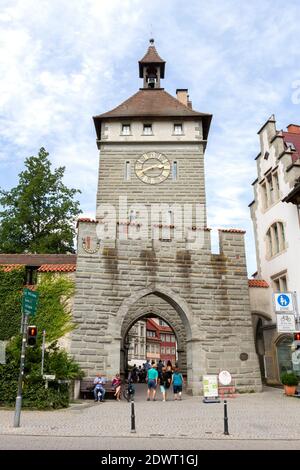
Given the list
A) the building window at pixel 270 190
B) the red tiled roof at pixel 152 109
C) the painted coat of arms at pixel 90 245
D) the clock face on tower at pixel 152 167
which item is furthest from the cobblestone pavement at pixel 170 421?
the red tiled roof at pixel 152 109

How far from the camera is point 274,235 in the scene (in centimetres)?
2252

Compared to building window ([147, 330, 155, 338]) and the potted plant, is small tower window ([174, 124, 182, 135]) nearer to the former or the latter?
the potted plant

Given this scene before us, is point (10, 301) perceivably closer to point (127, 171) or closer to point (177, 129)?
point (127, 171)

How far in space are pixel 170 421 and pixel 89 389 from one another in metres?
6.27

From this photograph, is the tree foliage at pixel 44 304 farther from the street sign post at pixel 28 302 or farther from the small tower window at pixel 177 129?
the small tower window at pixel 177 129

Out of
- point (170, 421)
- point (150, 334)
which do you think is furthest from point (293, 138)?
point (150, 334)

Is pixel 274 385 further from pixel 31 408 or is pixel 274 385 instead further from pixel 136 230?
pixel 31 408

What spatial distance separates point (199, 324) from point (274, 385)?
6.36 metres

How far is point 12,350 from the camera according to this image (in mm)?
13930

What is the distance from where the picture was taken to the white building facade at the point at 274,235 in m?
20.5

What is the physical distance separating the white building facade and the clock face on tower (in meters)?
5.38

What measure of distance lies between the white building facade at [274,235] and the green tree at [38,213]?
43.9ft

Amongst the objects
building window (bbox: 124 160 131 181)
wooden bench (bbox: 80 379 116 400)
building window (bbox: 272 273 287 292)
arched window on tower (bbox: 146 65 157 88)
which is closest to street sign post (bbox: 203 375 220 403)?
wooden bench (bbox: 80 379 116 400)
